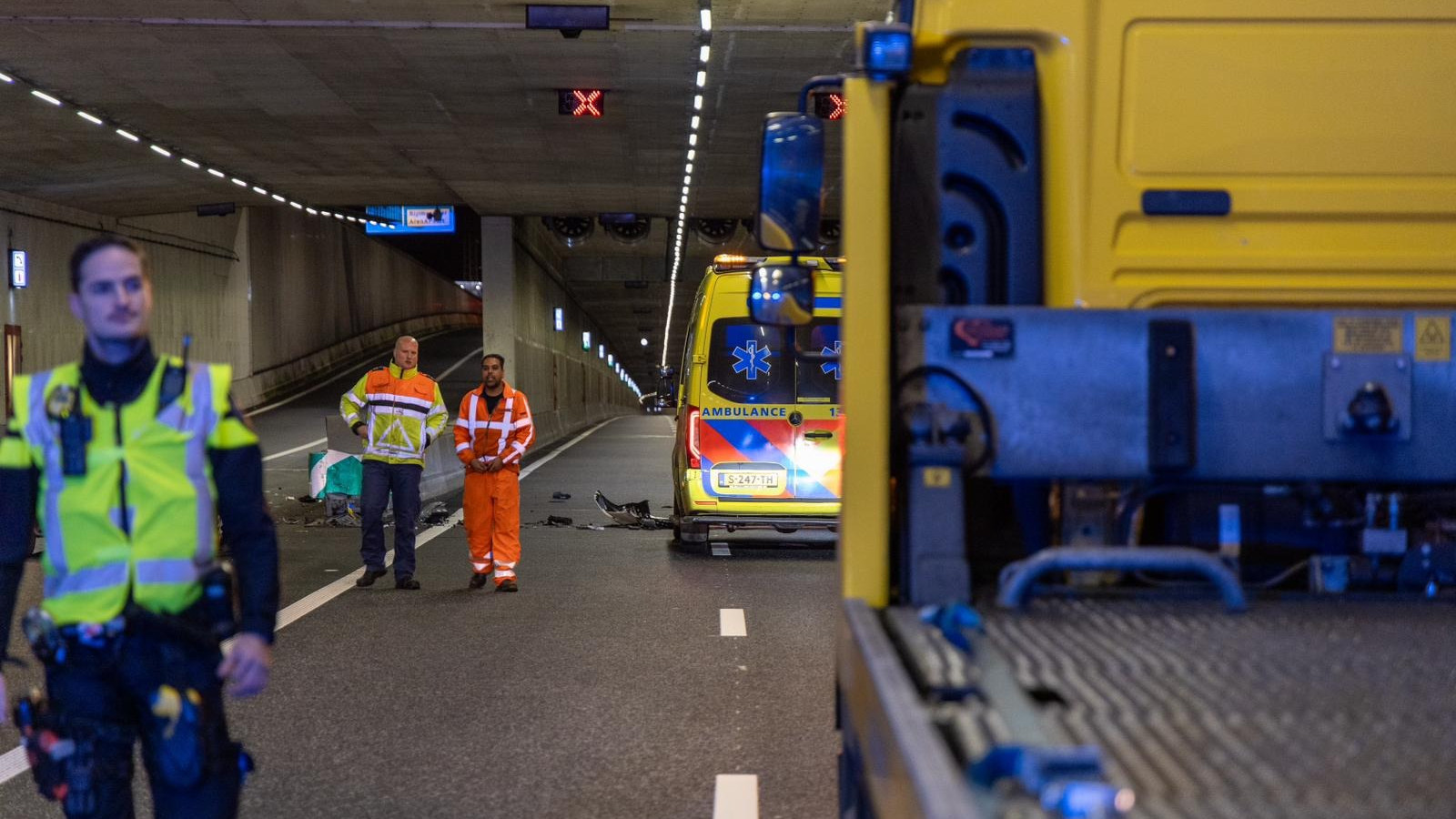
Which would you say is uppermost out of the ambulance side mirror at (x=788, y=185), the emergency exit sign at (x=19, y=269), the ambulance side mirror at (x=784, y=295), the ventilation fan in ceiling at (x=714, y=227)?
the ventilation fan in ceiling at (x=714, y=227)

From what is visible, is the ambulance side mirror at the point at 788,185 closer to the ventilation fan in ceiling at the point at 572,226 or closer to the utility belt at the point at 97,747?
the utility belt at the point at 97,747

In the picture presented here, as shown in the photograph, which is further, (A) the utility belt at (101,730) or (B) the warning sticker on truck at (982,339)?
(B) the warning sticker on truck at (982,339)

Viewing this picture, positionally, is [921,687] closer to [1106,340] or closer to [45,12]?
[1106,340]

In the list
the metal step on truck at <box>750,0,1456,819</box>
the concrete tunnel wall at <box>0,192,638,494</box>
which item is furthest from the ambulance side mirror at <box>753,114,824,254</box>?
the concrete tunnel wall at <box>0,192,638,494</box>

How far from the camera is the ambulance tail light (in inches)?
531

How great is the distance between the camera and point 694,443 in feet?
44.3

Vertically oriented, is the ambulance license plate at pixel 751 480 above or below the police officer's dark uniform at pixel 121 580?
below

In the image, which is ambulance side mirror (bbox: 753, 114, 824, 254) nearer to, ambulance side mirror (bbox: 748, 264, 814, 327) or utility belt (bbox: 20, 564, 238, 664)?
ambulance side mirror (bbox: 748, 264, 814, 327)

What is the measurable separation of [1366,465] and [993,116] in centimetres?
134

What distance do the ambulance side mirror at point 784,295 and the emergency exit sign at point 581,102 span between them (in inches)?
724

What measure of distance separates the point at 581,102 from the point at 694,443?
1035 cm

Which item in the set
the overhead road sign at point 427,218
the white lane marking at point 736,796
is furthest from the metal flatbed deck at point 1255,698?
the overhead road sign at point 427,218

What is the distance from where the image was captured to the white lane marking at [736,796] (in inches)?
218

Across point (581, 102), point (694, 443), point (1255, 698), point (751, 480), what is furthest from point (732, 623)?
point (581, 102)
